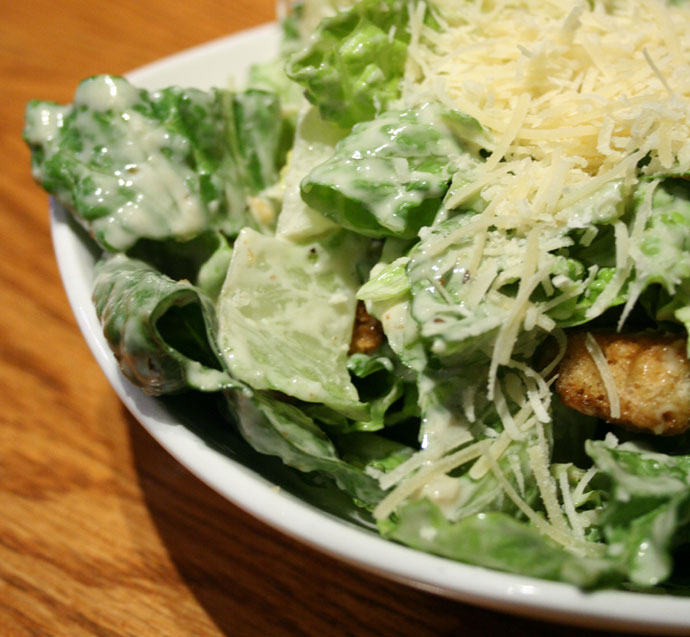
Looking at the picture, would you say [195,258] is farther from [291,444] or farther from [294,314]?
[291,444]

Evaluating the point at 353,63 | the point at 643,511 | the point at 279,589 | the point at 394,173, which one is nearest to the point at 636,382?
the point at 643,511

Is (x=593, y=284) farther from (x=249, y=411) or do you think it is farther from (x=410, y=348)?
(x=249, y=411)

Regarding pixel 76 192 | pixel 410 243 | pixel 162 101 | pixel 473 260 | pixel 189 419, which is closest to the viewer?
pixel 473 260

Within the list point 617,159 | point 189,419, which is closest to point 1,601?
point 189,419

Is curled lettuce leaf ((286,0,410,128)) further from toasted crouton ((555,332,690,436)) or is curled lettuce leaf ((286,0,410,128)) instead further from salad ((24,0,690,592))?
toasted crouton ((555,332,690,436))

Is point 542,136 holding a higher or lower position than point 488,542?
higher

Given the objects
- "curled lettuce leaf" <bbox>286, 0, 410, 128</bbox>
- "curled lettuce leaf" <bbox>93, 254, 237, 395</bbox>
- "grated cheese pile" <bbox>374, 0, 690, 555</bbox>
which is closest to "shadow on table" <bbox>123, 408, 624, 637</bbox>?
"grated cheese pile" <bbox>374, 0, 690, 555</bbox>

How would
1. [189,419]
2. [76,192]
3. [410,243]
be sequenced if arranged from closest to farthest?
[189,419]
[410,243]
[76,192]
